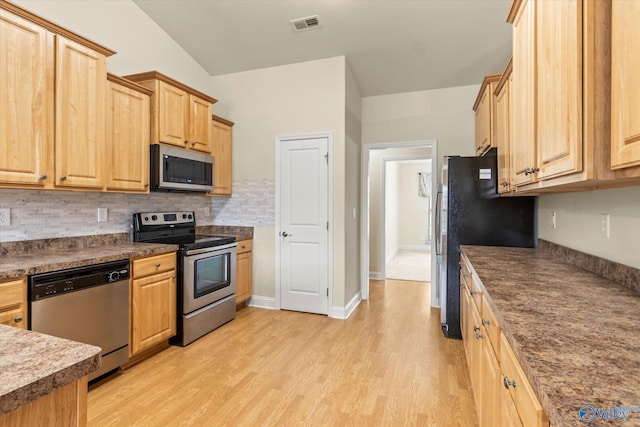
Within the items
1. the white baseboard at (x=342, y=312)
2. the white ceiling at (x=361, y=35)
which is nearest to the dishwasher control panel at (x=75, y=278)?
the white baseboard at (x=342, y=312)

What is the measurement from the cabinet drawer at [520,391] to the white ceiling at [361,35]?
2887mm

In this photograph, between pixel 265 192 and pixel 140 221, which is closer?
pixel 140 221

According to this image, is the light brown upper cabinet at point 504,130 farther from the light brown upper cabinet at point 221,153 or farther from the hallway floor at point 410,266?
the hallway floor at point 410,266

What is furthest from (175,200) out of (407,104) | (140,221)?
(407,104)

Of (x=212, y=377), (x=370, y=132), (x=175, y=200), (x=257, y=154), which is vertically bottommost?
(x=212, y=377)

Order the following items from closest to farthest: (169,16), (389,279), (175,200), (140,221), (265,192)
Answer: (140,221) → (169,16) → (175,200) → (265,192) → (389,279)

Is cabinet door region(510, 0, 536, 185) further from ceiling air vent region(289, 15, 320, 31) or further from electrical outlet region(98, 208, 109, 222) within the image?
electrical outlet region(98, 208, 109, 222)

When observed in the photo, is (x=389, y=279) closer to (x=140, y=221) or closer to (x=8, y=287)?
(x=140, y=221)

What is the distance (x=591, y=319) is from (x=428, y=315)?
284cm

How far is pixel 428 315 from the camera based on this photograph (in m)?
3.72

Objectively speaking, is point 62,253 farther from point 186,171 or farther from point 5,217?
point 186,171

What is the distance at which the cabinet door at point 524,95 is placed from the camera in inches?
61.2

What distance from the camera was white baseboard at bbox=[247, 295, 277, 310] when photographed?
393 cm

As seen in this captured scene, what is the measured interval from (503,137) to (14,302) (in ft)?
10.9
